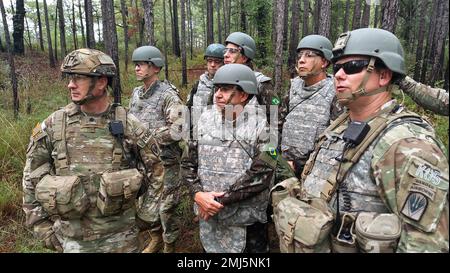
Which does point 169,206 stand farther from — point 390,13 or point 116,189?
point 390,13

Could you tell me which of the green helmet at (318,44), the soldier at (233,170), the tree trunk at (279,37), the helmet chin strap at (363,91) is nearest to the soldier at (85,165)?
the soldier at (233,170)

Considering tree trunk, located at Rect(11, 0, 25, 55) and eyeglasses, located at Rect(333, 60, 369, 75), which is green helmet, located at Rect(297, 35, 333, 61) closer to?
eyeglasses, located at Rect(333, 60, 369, 75)

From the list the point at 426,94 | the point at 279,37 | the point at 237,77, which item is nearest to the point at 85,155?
the point at 237,77

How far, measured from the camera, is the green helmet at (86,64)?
2582 mm

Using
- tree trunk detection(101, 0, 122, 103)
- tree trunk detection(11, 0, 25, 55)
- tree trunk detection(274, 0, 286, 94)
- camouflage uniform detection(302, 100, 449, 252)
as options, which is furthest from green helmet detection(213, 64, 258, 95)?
tree trunk detection(11, 0, 25, 55)

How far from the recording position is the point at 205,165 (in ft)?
9.55

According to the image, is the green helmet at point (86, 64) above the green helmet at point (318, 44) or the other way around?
the other way around

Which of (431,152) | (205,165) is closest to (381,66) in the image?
(431,152)

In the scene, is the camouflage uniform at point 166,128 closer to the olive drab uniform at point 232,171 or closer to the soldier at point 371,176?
the olive drab uniform at point 232,171

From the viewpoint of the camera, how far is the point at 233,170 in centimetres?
281

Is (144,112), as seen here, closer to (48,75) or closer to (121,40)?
(48,75)

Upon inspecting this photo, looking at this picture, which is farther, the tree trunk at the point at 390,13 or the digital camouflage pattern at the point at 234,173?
the tree trunk at the point at 390,13

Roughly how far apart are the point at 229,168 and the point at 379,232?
4.90 ft

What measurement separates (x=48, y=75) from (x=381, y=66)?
1744cm
